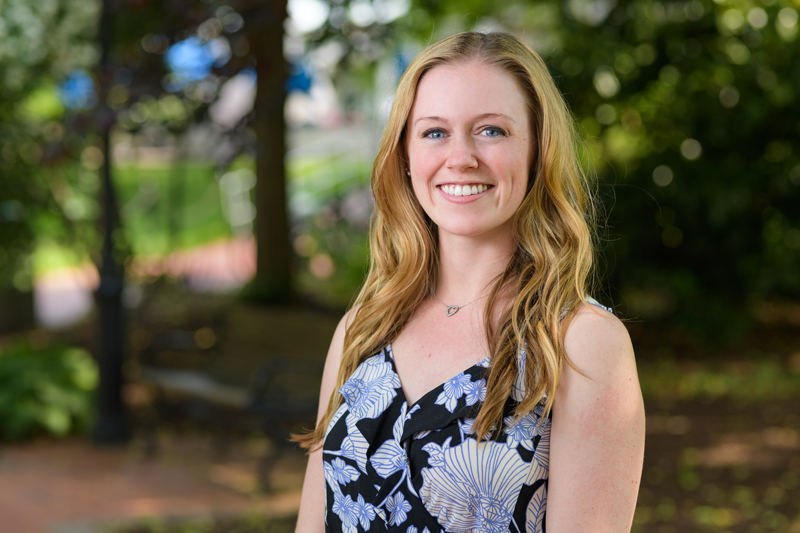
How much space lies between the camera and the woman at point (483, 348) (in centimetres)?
137

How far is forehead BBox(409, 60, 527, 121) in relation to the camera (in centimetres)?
149

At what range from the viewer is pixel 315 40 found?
236 inches

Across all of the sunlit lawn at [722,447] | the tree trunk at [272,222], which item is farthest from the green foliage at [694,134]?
the tree trunk at [272,222]

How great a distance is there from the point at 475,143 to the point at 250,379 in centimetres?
479

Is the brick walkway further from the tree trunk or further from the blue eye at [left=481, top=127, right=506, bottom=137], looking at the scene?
the blue eye at [left=481, top=127, right=506, bottom=137]

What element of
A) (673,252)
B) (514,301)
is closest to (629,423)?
(514,301)

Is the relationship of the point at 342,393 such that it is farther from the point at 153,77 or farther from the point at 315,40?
the point at 315,40

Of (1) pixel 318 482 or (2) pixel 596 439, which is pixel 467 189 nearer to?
(2) pixel 596 439

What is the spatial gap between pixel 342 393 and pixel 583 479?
53cm

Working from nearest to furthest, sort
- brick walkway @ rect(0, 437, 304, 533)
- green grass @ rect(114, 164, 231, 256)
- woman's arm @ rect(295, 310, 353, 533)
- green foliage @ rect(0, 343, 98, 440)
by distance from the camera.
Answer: woman's arm @ rect(295, 310, 353, 533)
brick walkway @ rect(0, 437, 304, 533)
green foliage @ rect(0, 343, 98, 440)
green grass @ rect(114, 164, 231, 256)

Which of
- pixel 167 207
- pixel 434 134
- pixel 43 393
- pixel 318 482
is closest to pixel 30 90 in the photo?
pixel 43 393

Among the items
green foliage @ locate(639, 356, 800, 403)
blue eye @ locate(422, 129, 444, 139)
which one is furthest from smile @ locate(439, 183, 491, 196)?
green foliage @ locate(639, 356, 800, 403)

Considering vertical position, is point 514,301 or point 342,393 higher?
point 514,301

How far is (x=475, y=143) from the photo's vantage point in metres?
1.50
